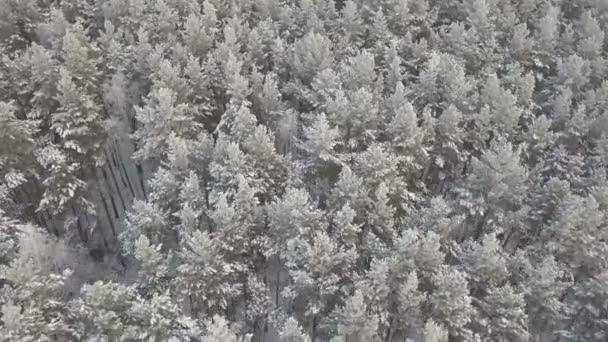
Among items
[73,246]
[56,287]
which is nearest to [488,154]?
[56,287]

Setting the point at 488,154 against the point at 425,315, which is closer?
the point at 425,315

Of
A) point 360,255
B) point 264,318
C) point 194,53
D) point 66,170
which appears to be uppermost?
point 194,53

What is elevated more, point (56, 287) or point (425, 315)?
point (56, 287)

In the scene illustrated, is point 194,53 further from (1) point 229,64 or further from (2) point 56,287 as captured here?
(2) point 56,287

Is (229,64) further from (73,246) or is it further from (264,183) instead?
(73,246)

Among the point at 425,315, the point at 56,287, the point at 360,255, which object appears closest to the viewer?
the point at 56,287

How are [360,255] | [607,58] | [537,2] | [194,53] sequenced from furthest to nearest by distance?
[537,2]
[607,58]
[194,53]
[360,255]

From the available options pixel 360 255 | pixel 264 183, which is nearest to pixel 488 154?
pixel 360 255
